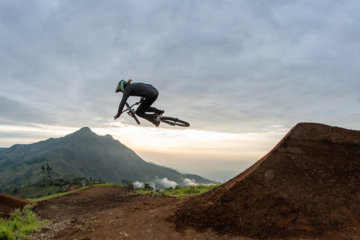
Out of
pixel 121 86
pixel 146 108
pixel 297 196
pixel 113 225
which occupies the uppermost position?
pixel 121 86

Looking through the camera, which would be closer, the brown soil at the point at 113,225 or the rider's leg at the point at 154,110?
the brown soil at the point at 113,225

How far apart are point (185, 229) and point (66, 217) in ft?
25.8

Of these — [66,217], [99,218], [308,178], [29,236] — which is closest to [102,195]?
→ [66,217]

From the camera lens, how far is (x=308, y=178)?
26.6ft

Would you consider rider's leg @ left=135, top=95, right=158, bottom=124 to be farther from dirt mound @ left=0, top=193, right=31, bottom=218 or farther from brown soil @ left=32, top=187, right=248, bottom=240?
dirt mound @ left=0, top=193, right=31, bottom=218

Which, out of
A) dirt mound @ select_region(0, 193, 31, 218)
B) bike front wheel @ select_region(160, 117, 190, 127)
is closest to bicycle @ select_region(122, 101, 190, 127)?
bike front wheel @ select_region(160, 117, 190, 127)

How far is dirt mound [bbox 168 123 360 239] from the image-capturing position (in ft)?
21.2

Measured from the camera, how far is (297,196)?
7.49 metres

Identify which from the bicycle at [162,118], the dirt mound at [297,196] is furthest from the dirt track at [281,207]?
the bicycle at [162,118]

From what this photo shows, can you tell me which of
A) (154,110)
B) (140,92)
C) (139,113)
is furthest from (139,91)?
(154,110)

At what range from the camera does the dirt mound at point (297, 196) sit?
255 inches

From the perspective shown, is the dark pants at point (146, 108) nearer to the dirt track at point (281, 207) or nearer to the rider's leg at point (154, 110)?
the rider's leg at point (154, 110)

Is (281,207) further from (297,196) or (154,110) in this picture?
(154,110)

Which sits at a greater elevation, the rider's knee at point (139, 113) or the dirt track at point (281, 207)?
the rider's knee at point (139, 113)
